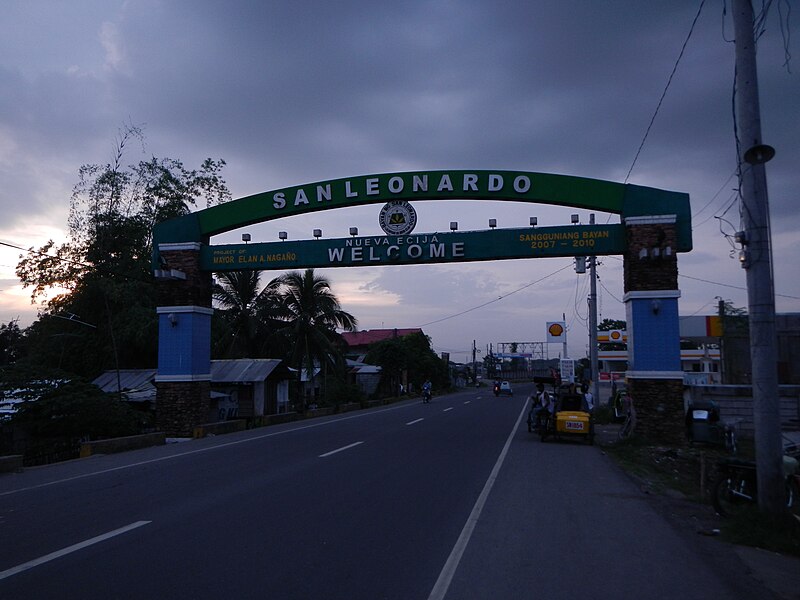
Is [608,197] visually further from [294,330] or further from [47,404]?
[294,330]

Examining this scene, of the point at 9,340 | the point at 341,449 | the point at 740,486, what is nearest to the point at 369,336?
the point at 9,340

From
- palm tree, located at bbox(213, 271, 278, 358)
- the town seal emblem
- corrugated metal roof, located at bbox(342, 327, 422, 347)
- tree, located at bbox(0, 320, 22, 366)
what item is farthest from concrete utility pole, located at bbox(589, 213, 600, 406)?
corrugated metal roof, located at bbox(342, 327, 422, 347)

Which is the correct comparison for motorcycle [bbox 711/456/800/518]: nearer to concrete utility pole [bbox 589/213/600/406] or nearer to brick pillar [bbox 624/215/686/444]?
brick pillar [bbox 624/215/686/444]

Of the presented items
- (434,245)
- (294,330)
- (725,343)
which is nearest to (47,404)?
(434,245)

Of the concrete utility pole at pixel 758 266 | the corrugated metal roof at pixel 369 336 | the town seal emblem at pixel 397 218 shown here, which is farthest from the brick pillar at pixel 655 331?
the corrugated metal roof at pixel 369 336

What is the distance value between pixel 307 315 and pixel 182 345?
13.3m

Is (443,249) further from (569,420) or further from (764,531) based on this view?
(764,531)

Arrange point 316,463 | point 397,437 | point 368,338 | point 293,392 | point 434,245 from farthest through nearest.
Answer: point 368,338 < point 293,392 < point 434,245 < point 397,437 < point 316,463

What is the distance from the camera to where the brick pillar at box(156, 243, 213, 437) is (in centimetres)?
2158

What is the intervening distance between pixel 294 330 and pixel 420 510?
26.4 meters

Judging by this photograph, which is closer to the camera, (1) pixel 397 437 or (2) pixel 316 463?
(2) pixel 316 463

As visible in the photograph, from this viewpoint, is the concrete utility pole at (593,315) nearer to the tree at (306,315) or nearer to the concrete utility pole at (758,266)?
the tree at (306,315)

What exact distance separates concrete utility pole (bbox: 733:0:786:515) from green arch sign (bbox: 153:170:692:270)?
10.5m

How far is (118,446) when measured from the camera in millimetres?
17531
